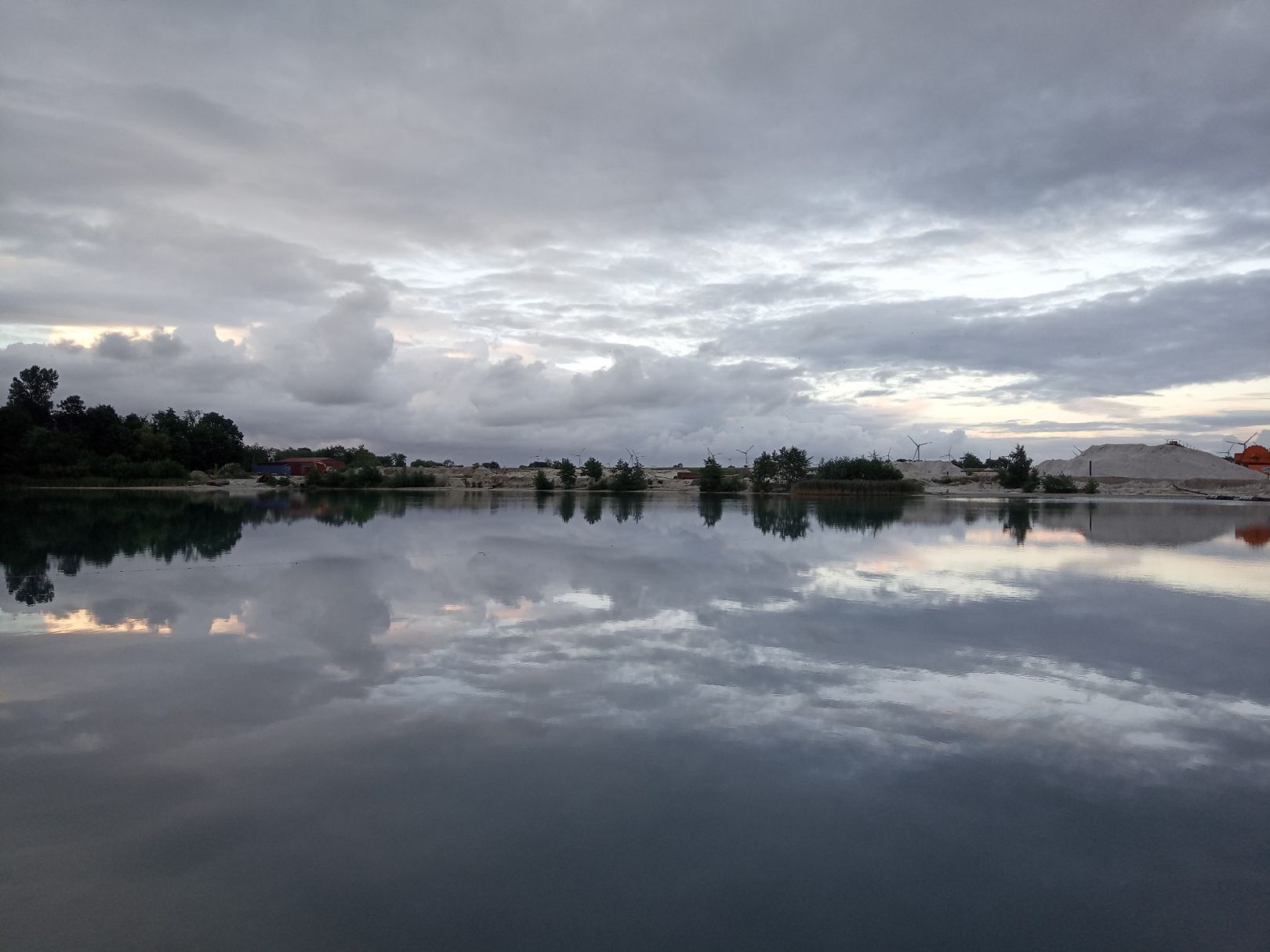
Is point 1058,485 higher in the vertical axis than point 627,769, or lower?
higher

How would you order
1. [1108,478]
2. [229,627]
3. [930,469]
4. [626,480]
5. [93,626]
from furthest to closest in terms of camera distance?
[930,469]
[1108,478]
[626,480]
[229,627]
[93,626]

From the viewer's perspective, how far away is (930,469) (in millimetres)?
134500

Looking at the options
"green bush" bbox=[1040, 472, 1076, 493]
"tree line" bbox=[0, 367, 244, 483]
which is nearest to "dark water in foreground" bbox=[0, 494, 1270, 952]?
"tree line" bbox=[0, 367, 244, 483]

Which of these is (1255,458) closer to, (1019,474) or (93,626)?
(1019,474)

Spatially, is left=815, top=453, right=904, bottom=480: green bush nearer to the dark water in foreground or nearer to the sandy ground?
the sandy ground

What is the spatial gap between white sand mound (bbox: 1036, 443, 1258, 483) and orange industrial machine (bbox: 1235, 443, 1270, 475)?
4.86 m

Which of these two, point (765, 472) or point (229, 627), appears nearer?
point (229, 627)

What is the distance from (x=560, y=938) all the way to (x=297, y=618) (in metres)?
10.0

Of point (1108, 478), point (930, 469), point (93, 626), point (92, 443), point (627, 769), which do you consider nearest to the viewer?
point (627, 769)

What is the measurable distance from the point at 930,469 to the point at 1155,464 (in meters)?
33.5

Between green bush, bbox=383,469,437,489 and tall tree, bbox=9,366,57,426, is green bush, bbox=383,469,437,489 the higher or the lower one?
the lower one

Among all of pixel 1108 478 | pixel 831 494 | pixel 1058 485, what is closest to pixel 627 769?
pixel 831 494

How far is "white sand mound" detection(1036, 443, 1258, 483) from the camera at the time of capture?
11312cm

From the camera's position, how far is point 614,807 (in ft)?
19.9
